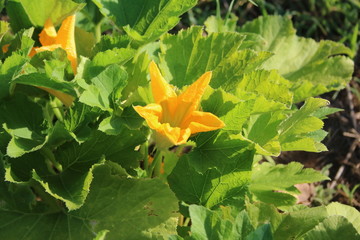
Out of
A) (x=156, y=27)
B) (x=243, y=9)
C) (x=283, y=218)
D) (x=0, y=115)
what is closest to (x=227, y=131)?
(x=283, y=218)

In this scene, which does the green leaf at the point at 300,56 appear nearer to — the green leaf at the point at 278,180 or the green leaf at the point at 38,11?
the green leaf at the point at 278,180

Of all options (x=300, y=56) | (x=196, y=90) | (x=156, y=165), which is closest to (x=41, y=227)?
(x=156, y=165)

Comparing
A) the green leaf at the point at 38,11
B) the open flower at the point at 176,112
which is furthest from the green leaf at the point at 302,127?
the green leaf at the point at 38,11

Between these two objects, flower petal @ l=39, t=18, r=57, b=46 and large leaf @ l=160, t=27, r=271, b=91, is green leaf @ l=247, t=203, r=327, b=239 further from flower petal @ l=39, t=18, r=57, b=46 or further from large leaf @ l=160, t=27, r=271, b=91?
flower petal @ l=39, t=18, r=57, b=46

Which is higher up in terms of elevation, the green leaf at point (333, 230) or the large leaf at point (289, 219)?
the green leaf at point (333, 230)

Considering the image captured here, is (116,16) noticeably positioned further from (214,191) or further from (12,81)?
(214,191)

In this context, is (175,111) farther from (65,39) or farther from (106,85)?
(65,39)
